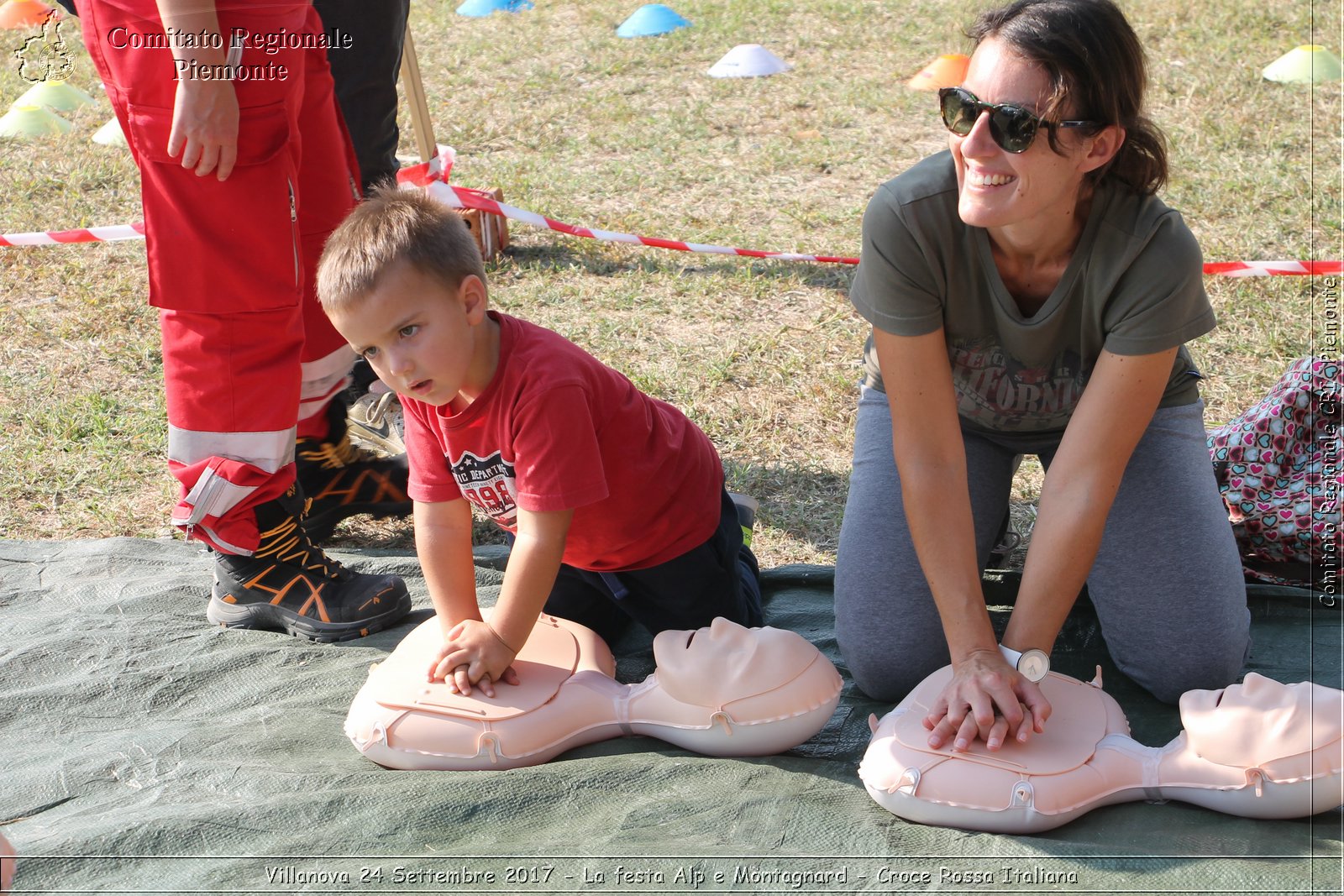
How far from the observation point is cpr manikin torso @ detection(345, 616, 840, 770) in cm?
186

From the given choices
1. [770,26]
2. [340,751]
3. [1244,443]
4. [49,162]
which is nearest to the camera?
[340,751]

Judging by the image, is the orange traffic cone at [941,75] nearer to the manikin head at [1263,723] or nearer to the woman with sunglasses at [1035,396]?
the woman with sunglasses at [1035,396]

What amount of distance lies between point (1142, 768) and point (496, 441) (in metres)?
1.08

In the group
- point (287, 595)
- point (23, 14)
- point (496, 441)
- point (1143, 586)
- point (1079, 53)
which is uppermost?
point (1079, 53)

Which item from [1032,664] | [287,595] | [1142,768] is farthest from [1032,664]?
[287,595]

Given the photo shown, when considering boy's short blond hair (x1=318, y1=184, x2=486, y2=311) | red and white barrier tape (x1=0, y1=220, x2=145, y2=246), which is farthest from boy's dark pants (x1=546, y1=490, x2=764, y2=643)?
red and white barrier tape (x1=0, y1=220, x2=145, y2=246)

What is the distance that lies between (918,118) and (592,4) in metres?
2.83

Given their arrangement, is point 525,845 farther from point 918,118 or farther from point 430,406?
point 918,118

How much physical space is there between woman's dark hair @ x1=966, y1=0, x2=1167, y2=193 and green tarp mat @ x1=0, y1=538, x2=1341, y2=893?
96 centimetres

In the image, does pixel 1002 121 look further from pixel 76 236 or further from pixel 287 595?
pixel 76 236

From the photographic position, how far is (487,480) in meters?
2.01

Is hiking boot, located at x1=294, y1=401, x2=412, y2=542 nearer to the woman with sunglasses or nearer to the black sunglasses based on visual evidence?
the woman with sunglasses

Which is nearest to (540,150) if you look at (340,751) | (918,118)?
(918,118)

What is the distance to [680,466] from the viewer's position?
2.21 m
